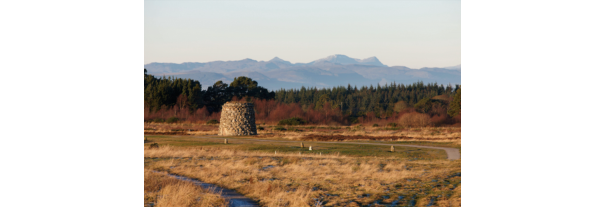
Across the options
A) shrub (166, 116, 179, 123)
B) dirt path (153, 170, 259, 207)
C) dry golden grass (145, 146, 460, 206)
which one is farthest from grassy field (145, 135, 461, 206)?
shrub (166, 116, 179, 123)

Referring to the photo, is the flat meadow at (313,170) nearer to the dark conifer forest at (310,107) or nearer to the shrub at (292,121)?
the dark conifer forest at (310,107)

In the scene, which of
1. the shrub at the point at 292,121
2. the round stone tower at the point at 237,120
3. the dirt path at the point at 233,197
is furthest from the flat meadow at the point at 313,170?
the shrub at the point at 292,121

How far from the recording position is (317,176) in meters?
26.4

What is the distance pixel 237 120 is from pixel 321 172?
29.9 metres

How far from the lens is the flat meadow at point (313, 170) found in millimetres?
20895

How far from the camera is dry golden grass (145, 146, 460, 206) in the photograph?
69.0 ft

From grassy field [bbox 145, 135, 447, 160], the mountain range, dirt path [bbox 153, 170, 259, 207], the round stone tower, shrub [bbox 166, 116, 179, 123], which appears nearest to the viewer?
dirt path [bbox 153, 170, 259, 207]

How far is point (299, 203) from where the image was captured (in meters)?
19.9

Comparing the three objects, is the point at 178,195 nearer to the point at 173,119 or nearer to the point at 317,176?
the point at 317,176

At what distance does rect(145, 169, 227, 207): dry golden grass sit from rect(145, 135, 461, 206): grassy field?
2318 millimetres

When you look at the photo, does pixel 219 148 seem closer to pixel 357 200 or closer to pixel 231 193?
pixel 231 193

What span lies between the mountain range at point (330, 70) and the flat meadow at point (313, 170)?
650 cm

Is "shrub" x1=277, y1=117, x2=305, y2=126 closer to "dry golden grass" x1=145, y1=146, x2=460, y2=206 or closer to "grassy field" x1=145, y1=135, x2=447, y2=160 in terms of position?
"grassy field" x1=145, y1=135, x2=447, y2=160

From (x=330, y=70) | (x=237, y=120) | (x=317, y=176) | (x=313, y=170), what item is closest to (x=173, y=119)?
(x=237, y=120)
